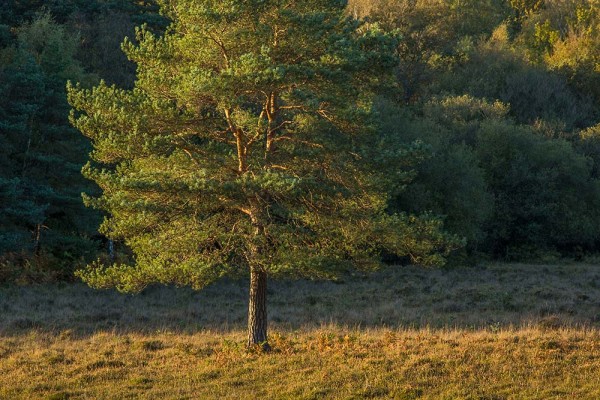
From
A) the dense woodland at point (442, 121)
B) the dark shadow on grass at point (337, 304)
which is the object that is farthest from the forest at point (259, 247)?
the dense woodland at point (442, 121)

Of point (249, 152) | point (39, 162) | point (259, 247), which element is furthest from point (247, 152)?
point (39, 162)

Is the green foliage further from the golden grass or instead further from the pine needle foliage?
the pine needle foliage

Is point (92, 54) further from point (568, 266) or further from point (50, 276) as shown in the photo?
point (568, 266)

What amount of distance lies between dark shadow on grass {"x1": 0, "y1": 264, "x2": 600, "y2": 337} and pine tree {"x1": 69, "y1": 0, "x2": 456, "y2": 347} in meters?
7.06

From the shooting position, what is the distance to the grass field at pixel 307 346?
1668cm

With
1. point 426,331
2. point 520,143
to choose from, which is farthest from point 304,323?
point 520,143

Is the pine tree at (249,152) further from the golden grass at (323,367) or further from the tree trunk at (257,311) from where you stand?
the golden grass at (323,367)

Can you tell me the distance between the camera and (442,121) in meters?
56.5

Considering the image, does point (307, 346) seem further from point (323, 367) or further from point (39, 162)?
point (39, 162)

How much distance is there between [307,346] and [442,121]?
3858cm

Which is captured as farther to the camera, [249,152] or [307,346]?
[307,346]

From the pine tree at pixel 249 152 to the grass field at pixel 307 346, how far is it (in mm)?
2244

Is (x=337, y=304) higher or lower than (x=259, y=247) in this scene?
lower

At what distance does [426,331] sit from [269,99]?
28.0 feet
